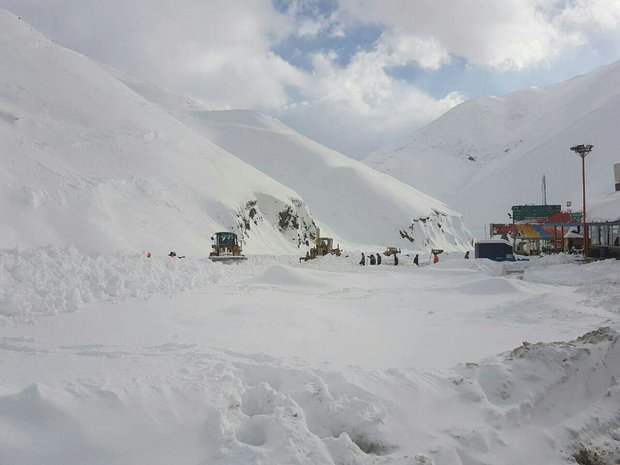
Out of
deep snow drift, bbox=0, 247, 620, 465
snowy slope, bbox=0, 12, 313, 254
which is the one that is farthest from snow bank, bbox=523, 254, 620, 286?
snowy slope, bbox=0, 12, 313, 254

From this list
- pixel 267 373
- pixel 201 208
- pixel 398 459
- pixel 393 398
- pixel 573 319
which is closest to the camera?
pixel 398 459

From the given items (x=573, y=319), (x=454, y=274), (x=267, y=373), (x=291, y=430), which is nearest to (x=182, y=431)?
(x=291, y=430)

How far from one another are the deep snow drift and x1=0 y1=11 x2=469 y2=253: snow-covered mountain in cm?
1427

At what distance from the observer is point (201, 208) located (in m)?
38.1

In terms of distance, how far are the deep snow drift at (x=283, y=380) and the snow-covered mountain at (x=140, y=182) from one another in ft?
46.8

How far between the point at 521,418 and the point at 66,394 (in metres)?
5.20

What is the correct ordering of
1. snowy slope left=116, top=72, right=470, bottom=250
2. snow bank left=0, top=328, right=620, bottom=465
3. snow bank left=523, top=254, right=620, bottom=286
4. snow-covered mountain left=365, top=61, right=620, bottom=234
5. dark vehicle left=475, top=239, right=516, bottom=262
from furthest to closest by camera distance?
snow-covered mountain left=365, top=61, right=620, bottom=234 → snowy slope left=116, top=72, right=470, bottom=250 → dark vehicle left=475, top=239, right=516, bottom=262 → snow bank left=523, top=254, right=620, bottom=286 → snow bank left=0, top=328, right=620, bottom=465

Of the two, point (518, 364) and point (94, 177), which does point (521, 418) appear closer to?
point (518, 364)

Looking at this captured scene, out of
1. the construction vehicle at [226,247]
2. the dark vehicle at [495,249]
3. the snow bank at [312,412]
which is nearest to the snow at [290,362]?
the snow bank at [312,412]

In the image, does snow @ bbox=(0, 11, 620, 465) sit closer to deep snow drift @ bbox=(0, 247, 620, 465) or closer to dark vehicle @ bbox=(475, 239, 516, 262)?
deep snow drift @ bbox=(0, 247, 620, 465)

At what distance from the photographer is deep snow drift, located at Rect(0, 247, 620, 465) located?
435 cm

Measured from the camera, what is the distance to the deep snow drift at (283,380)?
4348mm

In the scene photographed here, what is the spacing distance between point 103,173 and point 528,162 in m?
118

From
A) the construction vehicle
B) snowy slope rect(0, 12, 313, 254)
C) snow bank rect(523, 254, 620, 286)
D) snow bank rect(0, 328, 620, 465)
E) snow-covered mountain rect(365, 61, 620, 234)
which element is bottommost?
snow bank rect(0, 328, 620, 465)
